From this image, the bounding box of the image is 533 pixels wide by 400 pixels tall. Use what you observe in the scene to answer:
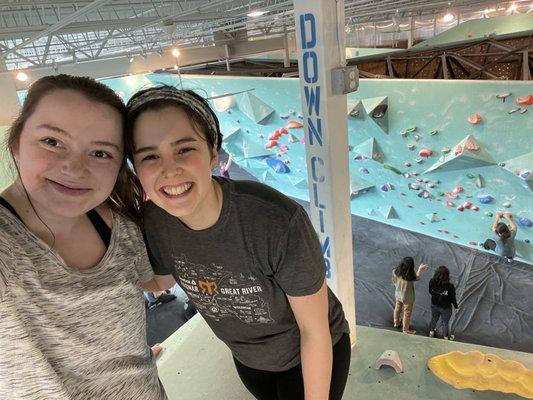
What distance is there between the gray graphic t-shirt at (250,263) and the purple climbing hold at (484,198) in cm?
479

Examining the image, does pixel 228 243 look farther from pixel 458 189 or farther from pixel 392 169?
pixel 392 169

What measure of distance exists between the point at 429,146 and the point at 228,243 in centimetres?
501

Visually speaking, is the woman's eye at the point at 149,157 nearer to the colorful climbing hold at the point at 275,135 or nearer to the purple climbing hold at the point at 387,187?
the purple climbing hold at the point at 387,187

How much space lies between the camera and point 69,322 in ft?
2.60

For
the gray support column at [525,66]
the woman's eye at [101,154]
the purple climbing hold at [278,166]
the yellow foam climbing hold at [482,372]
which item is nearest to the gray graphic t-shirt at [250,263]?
the woman's eye at [101,154]

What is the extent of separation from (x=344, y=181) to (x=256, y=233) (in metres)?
1.22

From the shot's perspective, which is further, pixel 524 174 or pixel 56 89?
pixel 524 174

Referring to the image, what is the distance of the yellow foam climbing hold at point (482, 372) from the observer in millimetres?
1919

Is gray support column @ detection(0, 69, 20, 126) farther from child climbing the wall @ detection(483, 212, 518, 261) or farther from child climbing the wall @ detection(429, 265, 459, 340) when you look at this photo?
child climbing the wall @ detection(483, 212, 518, 261)

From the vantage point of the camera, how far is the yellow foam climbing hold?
192cm

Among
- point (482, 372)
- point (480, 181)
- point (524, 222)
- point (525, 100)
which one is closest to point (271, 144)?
point (480, 181)

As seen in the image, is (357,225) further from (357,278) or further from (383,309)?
(383,309)

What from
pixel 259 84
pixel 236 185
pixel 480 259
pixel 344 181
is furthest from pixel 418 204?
pixel 236 185

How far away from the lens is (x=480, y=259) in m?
5.46
